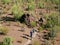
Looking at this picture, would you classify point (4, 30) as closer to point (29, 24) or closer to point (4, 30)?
point (4, 30)

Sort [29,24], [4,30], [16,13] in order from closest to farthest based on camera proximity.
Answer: [4,30] → [29,24] → [16,13]

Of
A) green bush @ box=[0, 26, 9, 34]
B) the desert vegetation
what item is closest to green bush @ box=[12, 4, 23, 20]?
the desert vegetation

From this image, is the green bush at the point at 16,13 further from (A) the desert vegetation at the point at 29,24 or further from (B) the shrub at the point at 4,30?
(B) the shrub at the point at 4,30

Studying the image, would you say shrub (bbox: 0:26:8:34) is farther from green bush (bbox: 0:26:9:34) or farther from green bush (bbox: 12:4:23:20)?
green bush (bbox: 12:4:23:20)

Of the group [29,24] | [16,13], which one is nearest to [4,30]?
[29,24]

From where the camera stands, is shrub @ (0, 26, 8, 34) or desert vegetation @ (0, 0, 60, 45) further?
shrub @ (0, 26, 8, 34)

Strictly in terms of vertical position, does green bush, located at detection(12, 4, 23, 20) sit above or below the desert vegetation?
above

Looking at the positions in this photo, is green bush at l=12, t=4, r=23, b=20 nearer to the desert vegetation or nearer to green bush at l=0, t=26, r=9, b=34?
the desert vegetation

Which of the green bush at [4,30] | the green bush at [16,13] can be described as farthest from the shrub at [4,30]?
the green bush at [16,13]

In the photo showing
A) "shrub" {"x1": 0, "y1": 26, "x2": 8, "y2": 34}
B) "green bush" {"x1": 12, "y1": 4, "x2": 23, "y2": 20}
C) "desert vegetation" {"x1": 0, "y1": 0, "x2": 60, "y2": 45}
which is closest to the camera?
"desert vegetation" {"x1": 0, "y1": 0, "x2": 60, "y2": 45}

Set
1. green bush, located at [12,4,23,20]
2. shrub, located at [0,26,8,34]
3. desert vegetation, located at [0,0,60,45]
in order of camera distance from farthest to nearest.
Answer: green bush, located at [12,4,23,20] < shrub, located at [0,26,8,34] < desert vegetation, located at [0,0,60,45]

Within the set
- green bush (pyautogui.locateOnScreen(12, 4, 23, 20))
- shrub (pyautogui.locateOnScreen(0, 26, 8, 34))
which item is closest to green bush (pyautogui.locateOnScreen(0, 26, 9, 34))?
shrub (pyautogui.locateOnScreen(0, 26, 8, 34))

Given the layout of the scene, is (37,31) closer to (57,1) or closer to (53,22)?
(53,22)

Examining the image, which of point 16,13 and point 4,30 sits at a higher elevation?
point 16,13
